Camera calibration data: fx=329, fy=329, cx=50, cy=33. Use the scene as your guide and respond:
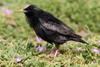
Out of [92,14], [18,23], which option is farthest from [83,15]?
[18,23]

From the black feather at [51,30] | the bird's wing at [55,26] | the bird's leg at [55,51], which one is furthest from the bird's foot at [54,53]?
the bird's wing at [55,26]

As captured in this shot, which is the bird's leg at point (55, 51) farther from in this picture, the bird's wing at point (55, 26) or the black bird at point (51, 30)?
the bird's wing at point (55, 26)

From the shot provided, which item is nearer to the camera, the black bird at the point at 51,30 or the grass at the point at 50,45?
the grass at the point at 50,45

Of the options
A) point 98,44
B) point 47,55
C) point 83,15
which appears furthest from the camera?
point 83,15

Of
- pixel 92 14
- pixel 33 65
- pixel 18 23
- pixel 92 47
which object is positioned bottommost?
pixel 33 65

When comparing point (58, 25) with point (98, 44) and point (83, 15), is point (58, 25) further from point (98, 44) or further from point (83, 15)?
point (83, 15)

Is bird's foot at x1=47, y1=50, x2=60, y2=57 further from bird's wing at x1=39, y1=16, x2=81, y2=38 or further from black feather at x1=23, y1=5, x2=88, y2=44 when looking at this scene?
bird's wing at x1=39, y1=16, x2=81, y2=38

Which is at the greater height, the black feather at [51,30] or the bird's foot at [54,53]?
the black feather at [51,30]

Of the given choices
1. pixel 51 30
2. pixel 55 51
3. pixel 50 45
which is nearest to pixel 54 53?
pixel 55 51

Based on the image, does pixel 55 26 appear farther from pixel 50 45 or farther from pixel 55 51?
pixel 50 45
